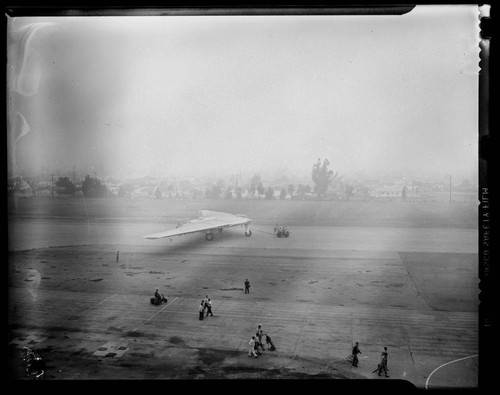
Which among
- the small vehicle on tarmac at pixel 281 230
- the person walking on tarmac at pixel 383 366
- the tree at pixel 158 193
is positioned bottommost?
the person walking on tarmac at pixel 383 366

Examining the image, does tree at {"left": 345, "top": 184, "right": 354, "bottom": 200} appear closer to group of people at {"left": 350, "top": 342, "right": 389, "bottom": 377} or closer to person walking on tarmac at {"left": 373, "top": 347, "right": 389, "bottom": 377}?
group of people at {"left": 350, "top": 342, "right": 389, "bottom": 377}

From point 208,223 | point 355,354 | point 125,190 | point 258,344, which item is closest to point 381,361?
point 355,354

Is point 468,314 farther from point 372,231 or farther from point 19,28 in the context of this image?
point 19,28

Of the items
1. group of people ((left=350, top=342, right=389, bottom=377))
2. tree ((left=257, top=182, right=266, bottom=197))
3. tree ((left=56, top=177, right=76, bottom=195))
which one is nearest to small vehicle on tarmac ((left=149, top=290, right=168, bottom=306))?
tree ((left=56, top=177, right=76, bottom=195))

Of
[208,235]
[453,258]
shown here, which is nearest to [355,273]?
[453,258]

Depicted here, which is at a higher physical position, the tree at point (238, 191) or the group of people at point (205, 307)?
the tree at point (238, 191)

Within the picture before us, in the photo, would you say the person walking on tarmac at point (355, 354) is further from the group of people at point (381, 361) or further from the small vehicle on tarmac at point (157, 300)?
the small vehicle on tarmac at point (157, 300)

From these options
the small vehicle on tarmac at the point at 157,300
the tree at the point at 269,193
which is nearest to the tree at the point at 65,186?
the small vehicle on tarmac at the point at 157,300
